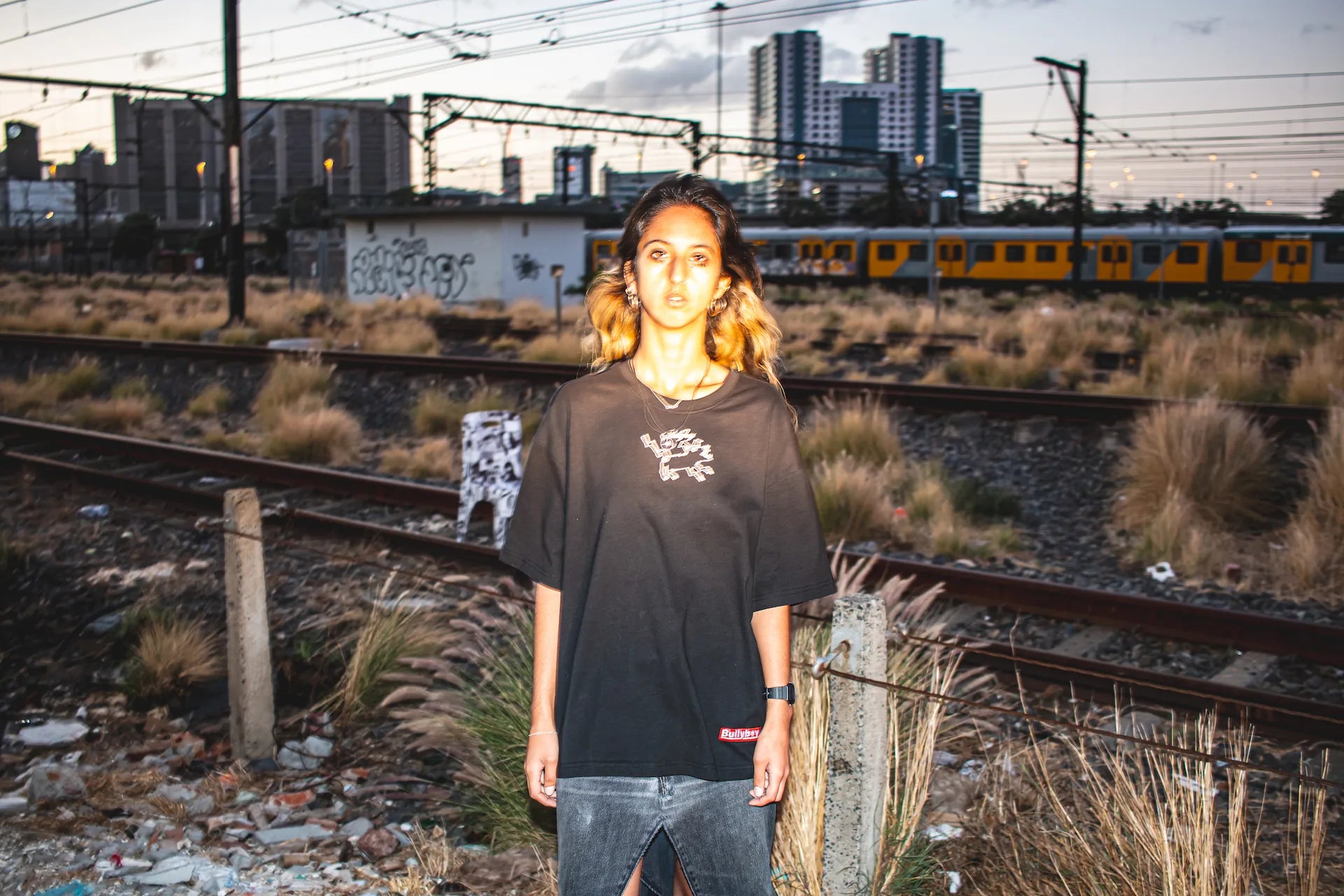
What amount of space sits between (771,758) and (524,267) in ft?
117

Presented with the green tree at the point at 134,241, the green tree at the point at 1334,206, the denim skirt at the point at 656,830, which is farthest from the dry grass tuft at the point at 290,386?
the green tree at the point at 134,241

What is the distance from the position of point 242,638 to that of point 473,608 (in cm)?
207

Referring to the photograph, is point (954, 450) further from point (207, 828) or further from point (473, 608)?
point (207, 828)

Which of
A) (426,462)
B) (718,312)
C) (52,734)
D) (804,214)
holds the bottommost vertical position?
(52,734)

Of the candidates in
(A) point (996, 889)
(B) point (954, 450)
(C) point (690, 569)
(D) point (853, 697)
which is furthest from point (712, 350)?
(B) point (954, 450)

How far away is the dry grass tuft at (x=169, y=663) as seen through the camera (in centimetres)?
576

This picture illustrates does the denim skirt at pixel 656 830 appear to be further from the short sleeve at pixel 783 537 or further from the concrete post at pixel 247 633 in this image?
the concrete post at pixel 247 633

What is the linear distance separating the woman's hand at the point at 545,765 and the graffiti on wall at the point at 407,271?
36217mm

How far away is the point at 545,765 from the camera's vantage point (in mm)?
2424

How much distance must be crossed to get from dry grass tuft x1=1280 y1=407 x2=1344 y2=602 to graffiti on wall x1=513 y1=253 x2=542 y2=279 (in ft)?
99.5

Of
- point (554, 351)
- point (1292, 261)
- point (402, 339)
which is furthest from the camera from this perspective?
point (1292, 261)

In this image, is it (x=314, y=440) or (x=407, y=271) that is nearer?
(x=314, y=440)

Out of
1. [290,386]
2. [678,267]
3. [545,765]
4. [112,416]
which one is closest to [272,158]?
[112,416]

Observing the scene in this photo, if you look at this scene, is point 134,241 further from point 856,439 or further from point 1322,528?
point 1322,528
